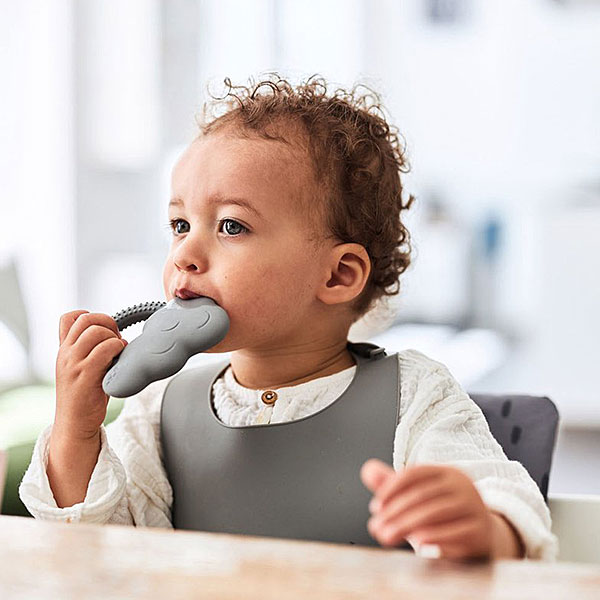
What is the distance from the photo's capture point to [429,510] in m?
0.58

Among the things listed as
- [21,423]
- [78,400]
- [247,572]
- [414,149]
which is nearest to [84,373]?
[78,400]

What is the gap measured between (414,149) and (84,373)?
268 centimetres

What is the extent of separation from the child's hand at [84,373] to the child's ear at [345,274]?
0.23 metres

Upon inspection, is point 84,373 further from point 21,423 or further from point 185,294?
point 21,423

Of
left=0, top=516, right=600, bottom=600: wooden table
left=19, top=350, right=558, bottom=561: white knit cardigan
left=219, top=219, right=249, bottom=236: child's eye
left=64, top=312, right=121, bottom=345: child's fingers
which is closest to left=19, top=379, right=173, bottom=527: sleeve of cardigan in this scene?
left=19, top=350, right=558, bottom=561: white knit cardigan

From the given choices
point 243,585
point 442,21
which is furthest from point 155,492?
point 442,21

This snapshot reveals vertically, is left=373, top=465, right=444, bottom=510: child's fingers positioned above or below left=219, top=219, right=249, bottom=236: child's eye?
below

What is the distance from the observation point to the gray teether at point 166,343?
849 millimetres

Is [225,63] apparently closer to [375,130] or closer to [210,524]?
[375,130]

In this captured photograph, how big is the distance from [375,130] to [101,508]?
51 centimetres

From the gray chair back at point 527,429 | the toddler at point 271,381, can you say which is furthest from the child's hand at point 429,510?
the gray chair back at point 527,429

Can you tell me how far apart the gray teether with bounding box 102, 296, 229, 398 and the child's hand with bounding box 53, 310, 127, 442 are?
0.02 meters

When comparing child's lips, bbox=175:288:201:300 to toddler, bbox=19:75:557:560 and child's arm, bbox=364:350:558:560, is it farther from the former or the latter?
child's arm, bbox=364:350:558:560

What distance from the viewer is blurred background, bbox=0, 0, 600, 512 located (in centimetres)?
265
